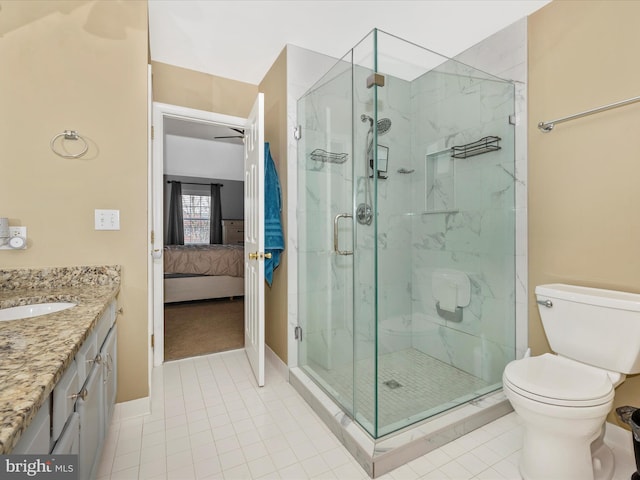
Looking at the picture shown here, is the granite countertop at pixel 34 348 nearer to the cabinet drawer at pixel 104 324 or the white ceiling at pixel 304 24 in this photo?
the cabinet drawer at pixel 104 324

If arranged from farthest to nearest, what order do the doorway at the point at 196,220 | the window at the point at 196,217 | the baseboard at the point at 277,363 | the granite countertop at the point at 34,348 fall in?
the window at the point at 196,217, the doorway at the point at 196,220, the baseboard at the point at 277,363, the granite countertop at the point at 34,348

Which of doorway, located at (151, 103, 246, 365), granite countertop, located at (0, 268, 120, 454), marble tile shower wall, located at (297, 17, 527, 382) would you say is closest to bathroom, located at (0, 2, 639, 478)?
marble tile shower wall, located at (297, 17, 527, 382)

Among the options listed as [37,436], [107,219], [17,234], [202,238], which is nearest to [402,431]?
[37,436]

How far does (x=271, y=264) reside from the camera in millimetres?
2600

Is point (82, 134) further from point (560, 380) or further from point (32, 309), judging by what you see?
point (560, 380)

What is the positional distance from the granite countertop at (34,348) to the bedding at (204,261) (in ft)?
10.5

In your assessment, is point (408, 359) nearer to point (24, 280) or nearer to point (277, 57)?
point (24, 280)

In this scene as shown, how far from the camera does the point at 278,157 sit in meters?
2.65

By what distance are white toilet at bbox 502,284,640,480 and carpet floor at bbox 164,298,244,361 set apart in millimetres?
2399

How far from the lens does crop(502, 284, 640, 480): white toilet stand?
4.33ft

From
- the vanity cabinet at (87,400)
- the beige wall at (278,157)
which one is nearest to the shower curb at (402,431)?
the beige wall at (278,157)

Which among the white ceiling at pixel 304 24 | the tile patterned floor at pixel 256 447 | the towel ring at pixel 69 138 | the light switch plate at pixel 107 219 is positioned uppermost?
the white ceiling at pixel 304 24

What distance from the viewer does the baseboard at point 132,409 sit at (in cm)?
190

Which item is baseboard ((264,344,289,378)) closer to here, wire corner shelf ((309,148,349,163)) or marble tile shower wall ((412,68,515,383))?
marble tile shower wall ((412,68,515,383))
